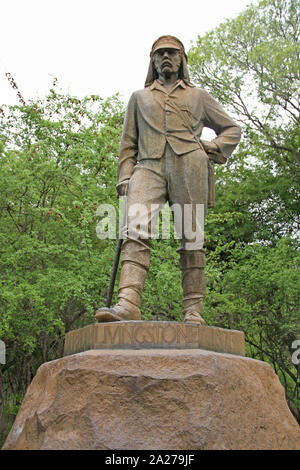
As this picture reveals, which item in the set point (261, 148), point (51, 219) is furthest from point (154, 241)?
point (261, 148)

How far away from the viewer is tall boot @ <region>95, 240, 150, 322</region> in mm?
4547

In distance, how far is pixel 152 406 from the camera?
3754 mm

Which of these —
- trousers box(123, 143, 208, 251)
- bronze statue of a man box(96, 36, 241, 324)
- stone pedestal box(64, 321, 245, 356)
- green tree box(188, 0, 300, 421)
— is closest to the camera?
stone pedestal box(64, 321, 245, 356)

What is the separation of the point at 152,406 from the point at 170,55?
3.15 m

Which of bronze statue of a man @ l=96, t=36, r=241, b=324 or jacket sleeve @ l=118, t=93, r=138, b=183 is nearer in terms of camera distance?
bronze statue of a man @ l=96, t=36, r=241, b=324

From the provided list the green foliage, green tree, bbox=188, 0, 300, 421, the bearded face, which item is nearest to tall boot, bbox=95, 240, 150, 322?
the bearded face

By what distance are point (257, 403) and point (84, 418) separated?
1202 millimetres

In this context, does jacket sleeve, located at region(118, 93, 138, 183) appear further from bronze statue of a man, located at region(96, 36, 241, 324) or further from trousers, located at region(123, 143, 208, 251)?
trousers, located at region(123, 143, 208, 251)

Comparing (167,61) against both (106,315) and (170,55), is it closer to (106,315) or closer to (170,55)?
(170,55)

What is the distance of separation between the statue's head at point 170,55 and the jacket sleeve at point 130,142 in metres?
0.35

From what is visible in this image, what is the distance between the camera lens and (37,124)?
549 inches

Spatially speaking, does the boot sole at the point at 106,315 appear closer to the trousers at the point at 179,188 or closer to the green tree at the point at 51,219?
the trousers at the point at 179,188

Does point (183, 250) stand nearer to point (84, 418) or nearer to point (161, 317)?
point (84, 418)

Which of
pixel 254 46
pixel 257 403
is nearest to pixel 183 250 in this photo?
pixel 257 403
